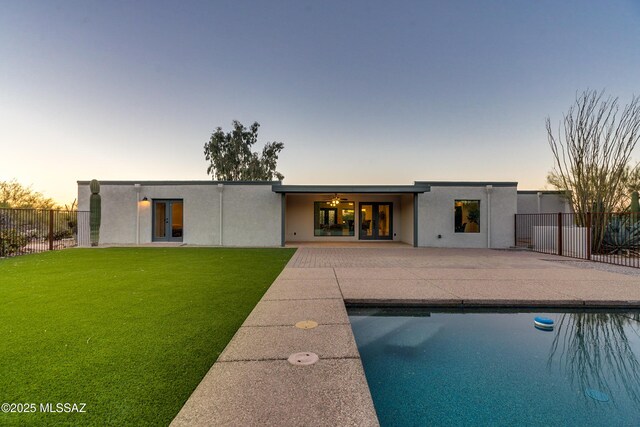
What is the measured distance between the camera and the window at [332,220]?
16625mm

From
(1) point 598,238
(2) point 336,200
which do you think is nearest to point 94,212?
(2) point 336,200

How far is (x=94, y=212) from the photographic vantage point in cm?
1345

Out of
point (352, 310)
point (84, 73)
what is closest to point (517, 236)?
point (352, 310)

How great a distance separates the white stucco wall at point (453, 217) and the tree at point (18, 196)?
26426 millimetres

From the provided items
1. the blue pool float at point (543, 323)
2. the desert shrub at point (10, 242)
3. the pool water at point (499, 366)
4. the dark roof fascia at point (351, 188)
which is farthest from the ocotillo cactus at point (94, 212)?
the blue pool float at point (543, 323)

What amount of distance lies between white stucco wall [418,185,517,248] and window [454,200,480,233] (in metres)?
0.18

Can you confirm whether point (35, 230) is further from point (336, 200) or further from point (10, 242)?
point (336, 200)

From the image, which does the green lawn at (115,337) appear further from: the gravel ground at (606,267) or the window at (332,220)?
the window at (332,220)

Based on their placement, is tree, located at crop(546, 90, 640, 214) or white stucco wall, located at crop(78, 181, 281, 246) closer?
tree, located at crop(546, 90, 640, 214)

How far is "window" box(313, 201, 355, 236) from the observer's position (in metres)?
16.6

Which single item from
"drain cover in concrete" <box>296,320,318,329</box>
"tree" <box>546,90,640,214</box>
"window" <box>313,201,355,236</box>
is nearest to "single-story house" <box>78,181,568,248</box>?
"tree" <box>546,90,640,214</box>

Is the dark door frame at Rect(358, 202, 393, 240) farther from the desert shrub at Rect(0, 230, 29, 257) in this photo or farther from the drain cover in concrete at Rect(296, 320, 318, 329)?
the desert shrub at Rect(0, 230, 29, 257)

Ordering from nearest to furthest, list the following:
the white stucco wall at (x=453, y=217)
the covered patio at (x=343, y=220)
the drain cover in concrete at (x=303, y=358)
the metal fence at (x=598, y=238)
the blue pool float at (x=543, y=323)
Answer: the drain cover in concrete at (x=303, y=358) → the blue pool float at (x=543, y=323) → the metal fence at (x=598, y=238) → the white stucco wall at (x=453, y=217) → the covered patio at (x=343, y=220)

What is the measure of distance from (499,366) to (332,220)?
13747 millimetres
